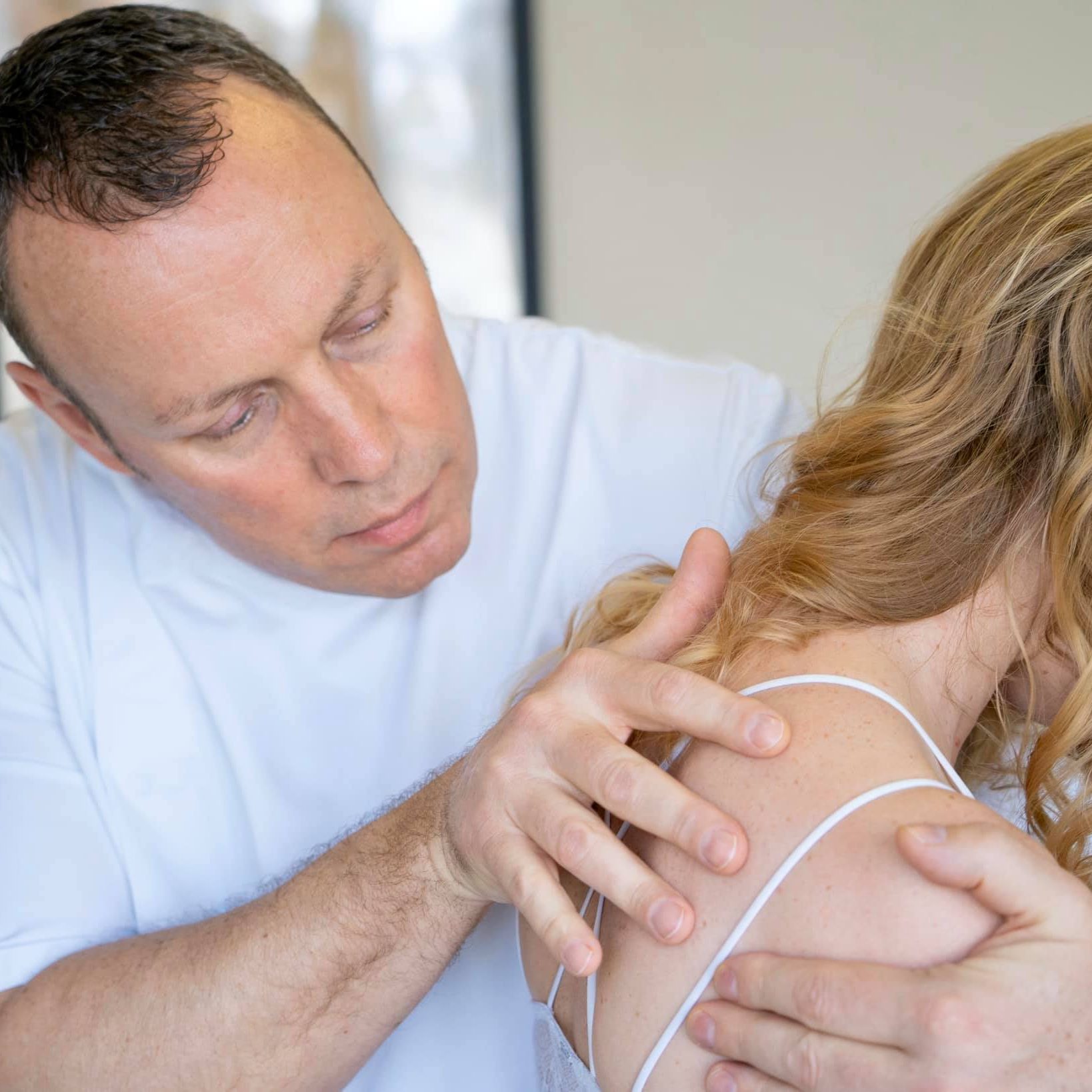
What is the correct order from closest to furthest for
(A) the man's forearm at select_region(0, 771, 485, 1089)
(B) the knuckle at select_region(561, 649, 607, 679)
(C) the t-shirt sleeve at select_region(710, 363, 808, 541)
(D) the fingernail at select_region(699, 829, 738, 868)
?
1. (D) the fingernail at select_region(699, 829, 738, 868)
2. (B) the knuckle at select_region(561, 649, 607, 679)
3. (A) the man's forearm at select_region(0, 771, 485, 1089)
4. (C) the t-shirt sleeve at select_region(710, 363, 808, 541)

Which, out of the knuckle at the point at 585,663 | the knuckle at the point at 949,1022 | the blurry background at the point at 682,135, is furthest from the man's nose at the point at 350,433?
the blurry background at the point at 682,135

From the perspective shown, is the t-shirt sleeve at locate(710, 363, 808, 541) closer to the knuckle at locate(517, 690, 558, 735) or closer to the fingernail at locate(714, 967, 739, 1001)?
the knuckle at locate(517, 690, 558, 735)

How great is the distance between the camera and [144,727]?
53.4 inches

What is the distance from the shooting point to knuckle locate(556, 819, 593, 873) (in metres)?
0.85

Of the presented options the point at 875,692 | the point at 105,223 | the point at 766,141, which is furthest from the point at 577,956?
the point at 766,141

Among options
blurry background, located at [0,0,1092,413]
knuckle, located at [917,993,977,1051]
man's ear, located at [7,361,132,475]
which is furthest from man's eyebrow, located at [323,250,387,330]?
blurry background, located at [0,0,1092,413]

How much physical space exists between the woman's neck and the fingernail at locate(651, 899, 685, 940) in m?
0.19

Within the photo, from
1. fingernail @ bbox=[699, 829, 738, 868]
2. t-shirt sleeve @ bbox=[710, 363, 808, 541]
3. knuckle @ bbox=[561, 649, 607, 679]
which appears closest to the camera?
fingernail @ bbox=[699, 829, 738, 868]

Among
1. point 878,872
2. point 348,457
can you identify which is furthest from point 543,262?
point 878,872

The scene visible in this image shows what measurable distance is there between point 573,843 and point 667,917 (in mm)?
83

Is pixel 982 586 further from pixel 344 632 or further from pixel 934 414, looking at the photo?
pixel 344 632

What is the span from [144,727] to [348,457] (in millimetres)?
419

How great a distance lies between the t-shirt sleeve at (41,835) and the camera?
117cm

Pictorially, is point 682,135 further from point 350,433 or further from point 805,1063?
point 805,1063
